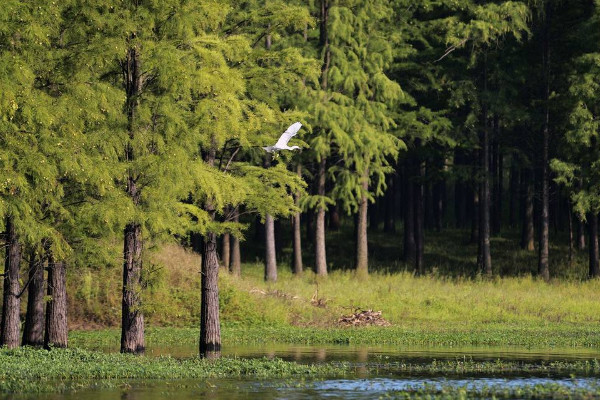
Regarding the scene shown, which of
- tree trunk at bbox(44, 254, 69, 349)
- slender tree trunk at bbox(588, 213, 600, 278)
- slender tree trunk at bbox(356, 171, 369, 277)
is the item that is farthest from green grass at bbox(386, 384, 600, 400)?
slender tree trunk at bbox(588, 213, 600, 278)

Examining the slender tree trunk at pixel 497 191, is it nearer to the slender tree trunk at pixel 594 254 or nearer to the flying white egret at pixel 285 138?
the slender tree trunk at pixel 594 254

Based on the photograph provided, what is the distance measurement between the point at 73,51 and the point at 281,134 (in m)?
6.25

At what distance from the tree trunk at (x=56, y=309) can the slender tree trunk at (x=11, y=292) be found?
1.57 m

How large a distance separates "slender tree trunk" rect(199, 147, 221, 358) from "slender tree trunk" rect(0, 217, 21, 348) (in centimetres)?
491

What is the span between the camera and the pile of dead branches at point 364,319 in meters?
38.1

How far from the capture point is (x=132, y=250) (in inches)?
1054

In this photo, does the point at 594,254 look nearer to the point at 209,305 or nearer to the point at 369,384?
the point at 209,305

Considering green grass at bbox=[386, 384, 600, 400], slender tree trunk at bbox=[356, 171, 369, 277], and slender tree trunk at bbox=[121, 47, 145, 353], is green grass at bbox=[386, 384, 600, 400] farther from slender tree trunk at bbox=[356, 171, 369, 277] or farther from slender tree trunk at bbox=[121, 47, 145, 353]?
slender tree trunk at bbox=[356, 171, 369, 277]

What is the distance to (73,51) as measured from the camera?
88.2 ft

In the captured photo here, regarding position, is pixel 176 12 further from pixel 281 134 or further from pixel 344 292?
pixel 344 292

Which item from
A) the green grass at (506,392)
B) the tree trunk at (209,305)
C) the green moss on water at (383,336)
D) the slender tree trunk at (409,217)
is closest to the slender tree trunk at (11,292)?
the green moss on water at (383,336)

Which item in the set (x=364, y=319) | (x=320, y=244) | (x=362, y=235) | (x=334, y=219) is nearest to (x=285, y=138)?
(x=364, y=319)

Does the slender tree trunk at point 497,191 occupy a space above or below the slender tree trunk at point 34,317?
above

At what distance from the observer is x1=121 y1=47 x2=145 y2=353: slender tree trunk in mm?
26641
